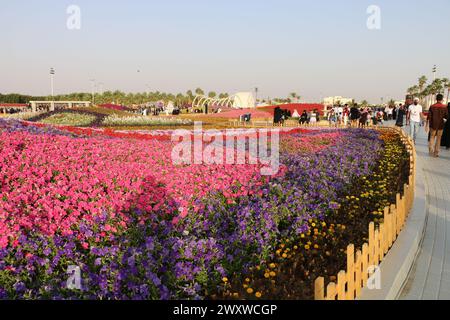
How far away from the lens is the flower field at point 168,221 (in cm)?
399

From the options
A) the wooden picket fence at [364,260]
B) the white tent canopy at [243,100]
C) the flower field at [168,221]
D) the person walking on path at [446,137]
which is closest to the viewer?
the wooden picket fence at [364,260]

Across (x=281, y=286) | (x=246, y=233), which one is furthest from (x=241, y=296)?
(x=246, y=233)

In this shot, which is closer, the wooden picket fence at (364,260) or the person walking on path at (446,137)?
the wooden picket fence at (364,260)

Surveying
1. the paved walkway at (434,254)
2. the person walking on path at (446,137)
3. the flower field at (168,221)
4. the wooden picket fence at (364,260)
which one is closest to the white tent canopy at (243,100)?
the person walking on path at (446,137)

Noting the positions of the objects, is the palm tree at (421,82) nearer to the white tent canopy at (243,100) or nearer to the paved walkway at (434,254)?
the white tent canopy at (243,100)

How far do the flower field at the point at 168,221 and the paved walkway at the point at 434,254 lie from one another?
0.76m

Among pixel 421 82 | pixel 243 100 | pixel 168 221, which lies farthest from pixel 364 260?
pixel 421 82

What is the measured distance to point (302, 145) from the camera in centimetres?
1311

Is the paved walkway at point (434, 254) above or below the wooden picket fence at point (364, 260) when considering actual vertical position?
below

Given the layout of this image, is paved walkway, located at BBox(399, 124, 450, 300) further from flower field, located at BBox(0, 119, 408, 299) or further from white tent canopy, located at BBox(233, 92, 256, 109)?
white tent canopy, located at BBox(233, 92, 256, 109)
